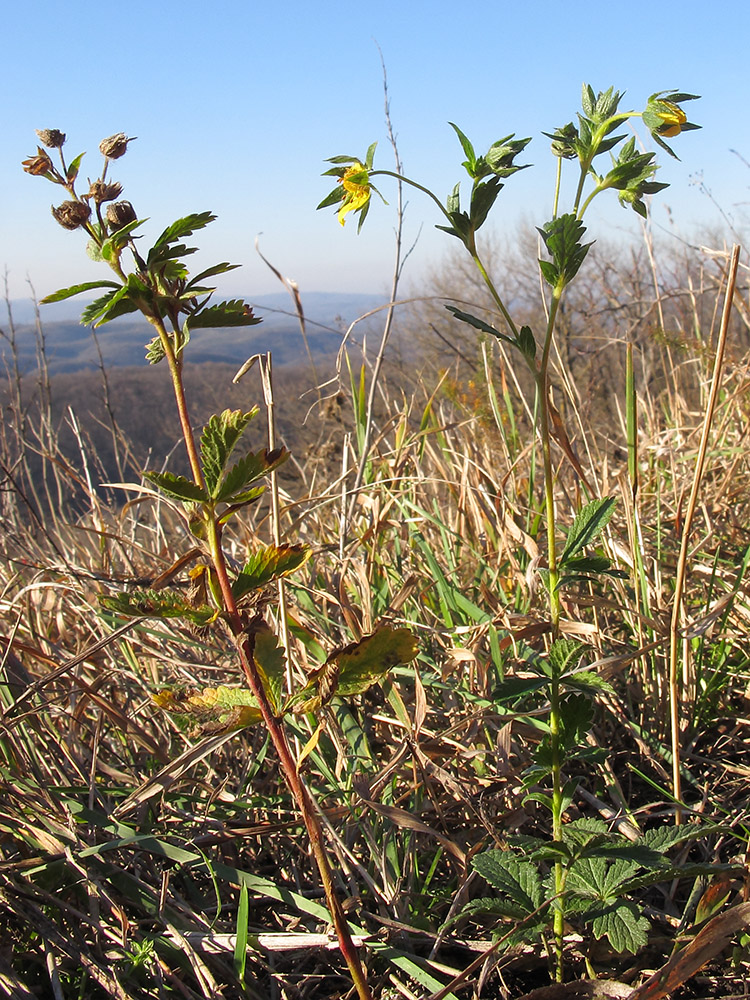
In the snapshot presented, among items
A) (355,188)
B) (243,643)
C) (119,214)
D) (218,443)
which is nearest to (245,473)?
(218,443)

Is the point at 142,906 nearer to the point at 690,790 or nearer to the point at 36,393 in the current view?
the point at 690,790

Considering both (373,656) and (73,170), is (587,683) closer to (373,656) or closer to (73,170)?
(373,656)

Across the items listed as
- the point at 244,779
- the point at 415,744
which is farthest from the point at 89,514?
the point at 415,744

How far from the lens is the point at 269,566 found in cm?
72

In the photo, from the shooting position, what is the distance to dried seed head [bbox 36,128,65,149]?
686 millimetres

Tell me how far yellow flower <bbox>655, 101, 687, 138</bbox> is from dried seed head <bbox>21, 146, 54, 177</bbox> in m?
0.61

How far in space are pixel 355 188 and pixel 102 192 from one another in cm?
29

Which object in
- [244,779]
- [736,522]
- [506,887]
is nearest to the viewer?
[506,887]

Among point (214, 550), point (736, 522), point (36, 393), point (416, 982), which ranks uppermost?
point (36, 393)

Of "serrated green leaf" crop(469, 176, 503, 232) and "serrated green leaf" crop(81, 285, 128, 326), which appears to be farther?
"serrated green leaf" crop(469, 176, 503, 232)

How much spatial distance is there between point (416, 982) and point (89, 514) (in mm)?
1750

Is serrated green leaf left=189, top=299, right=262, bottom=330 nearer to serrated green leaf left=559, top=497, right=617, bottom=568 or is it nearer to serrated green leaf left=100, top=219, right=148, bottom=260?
serrated green leaf left=100, top=219, right=148, bottom=260

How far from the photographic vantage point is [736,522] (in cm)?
175

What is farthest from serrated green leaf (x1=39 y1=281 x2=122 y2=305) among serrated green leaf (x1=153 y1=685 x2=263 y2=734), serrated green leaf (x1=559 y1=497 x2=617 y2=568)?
serrated green leaf (x1=559 y1=497 x2=617 y2=568)
